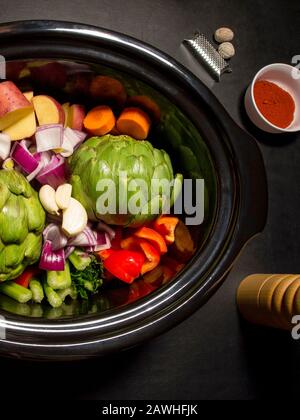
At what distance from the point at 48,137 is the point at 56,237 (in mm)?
212

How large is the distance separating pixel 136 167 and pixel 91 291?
0.94 ft

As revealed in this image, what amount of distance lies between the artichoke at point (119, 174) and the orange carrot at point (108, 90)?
0.30ft

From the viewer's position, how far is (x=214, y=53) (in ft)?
4.86

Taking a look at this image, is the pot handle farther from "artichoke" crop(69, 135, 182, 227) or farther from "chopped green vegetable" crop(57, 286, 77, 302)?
"chopped green vegetable" crop(57, 286, 77, 302)

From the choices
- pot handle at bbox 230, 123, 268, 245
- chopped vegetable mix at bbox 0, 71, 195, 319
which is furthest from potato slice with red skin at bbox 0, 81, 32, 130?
pot handle at bbox 230, 123, 268, 245

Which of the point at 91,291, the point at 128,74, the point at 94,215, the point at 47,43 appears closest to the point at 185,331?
the point at 91,291

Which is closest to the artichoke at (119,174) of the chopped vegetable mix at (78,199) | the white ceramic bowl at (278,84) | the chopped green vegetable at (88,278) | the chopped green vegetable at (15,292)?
the chopped vegetable mix at (78,199)

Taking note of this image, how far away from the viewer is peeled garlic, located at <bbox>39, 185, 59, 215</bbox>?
123cm

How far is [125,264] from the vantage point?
1248 mm

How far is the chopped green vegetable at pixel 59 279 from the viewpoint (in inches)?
49.0

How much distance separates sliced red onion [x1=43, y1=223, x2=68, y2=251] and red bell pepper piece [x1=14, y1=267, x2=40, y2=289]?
3.4 inches
